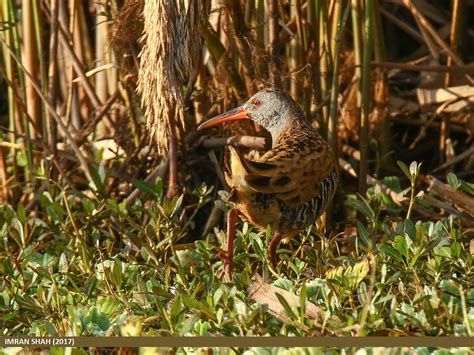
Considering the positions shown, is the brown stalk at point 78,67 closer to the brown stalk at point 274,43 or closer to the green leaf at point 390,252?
the brown stalk at point 274,43

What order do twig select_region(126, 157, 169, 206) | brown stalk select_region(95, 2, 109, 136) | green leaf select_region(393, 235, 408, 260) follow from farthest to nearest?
brown stalk select_region(95, 2, 109, 136) → twig select_region(126, 157, 169, 206) → green leaf select_region(393, 235, 408, 260)

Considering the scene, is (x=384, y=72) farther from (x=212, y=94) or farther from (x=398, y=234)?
(x=398, y=234)

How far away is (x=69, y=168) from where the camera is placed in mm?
4797

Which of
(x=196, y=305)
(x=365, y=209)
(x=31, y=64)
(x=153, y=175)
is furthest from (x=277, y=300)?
(x=31, y=64)

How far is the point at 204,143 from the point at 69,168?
0.69 meters

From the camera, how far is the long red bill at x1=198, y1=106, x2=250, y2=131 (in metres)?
4.20

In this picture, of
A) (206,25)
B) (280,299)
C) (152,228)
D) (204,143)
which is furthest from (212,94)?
(280,299)

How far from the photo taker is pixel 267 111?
4156mm

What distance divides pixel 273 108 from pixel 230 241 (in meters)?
0.85

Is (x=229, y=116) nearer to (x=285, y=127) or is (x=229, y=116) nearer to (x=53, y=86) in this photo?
(x=285, y=127)

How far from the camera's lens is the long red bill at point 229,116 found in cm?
420

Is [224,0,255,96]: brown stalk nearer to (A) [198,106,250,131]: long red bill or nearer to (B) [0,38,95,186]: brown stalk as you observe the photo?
(A) [198,106,250,131]: long red bill

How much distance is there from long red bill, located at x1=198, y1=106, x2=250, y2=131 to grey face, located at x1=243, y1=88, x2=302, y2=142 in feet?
0.07

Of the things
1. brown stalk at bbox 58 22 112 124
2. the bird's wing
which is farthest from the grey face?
brown stalk at bbox 58 22 112 124
